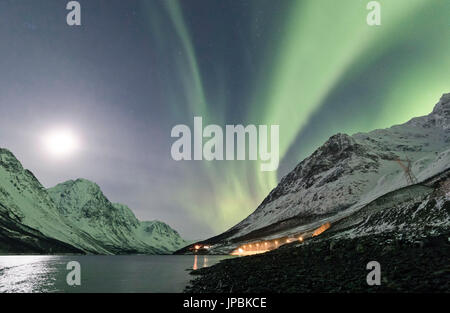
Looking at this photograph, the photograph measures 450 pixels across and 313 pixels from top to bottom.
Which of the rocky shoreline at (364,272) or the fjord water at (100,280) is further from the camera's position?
the fjord water at (100,280)

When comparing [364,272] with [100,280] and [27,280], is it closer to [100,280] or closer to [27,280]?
[100,280]

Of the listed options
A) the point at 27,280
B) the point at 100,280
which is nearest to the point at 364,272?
the point at 100,280

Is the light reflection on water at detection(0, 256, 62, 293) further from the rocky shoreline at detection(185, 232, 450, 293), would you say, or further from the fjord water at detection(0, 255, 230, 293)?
the rocky shoreline at detection(185, 232, 450, 293)

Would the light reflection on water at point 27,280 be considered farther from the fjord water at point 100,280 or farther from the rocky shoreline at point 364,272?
the rocky shoreline at point 364,272

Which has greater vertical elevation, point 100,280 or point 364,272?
point 364,272

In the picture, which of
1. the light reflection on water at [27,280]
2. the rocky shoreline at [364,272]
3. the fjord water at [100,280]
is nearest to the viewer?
the rocky shoreline at [364,272]

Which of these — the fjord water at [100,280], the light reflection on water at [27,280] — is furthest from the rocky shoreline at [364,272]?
the light reflection on water at [27,280]

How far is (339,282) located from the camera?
102ft

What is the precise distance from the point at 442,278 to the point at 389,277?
4.33 meters

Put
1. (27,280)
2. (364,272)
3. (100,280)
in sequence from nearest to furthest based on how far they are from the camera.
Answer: (364,272), (100,280), (27,280)

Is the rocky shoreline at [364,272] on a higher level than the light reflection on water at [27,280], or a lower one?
higher

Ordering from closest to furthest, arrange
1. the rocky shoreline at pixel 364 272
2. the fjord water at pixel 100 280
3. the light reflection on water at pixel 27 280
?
1. the rocky shoreline at pixel 364 272
2. the fjord water at pixel 100 280
3. the light reflection on water at pixel 27 280
